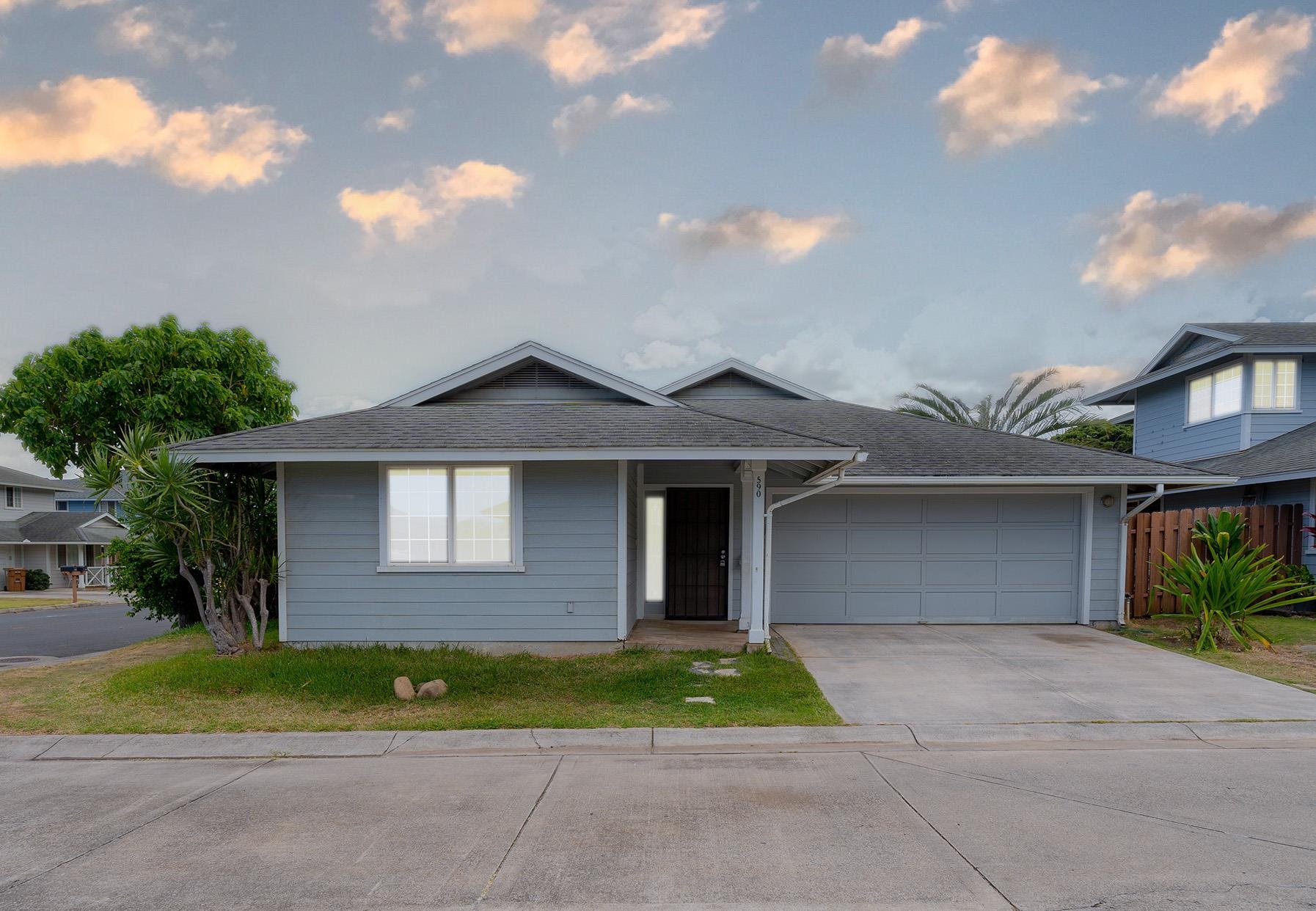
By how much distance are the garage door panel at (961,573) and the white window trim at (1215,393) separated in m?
10.9

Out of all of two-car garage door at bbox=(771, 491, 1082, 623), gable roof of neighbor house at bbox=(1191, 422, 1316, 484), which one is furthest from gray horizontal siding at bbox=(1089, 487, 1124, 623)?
gable roof of neighbor house at bbox=(1191, 422, 1316, 484)

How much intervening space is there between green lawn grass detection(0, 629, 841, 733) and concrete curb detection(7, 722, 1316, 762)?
19 cm

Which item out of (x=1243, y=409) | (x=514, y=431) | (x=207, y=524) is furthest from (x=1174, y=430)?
(x=207, y=524)

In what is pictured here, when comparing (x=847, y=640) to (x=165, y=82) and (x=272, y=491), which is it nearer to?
(x=272, y=491)

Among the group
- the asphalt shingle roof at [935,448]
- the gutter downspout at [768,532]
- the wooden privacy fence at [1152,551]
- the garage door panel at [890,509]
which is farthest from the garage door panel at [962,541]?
the gutter downspout at [768,532]

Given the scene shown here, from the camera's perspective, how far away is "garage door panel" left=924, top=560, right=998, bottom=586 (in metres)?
11.6

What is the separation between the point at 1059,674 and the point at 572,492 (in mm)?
6379

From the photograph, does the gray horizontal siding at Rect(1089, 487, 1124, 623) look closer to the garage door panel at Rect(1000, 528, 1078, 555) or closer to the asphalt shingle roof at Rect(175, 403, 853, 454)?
the garage door panel at Rect(1000, 528, 1078, 555)

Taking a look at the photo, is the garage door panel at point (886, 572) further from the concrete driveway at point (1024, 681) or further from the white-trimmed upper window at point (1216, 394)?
the white-trimmed upper window at point (1216, 394)

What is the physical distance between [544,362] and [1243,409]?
17430 millimetres

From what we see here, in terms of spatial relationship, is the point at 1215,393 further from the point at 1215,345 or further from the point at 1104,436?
the point at 1104,436

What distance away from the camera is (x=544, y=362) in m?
11.0

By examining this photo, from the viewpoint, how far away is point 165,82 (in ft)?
46.5

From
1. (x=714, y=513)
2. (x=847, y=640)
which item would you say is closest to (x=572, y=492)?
(x=714, y=513)
